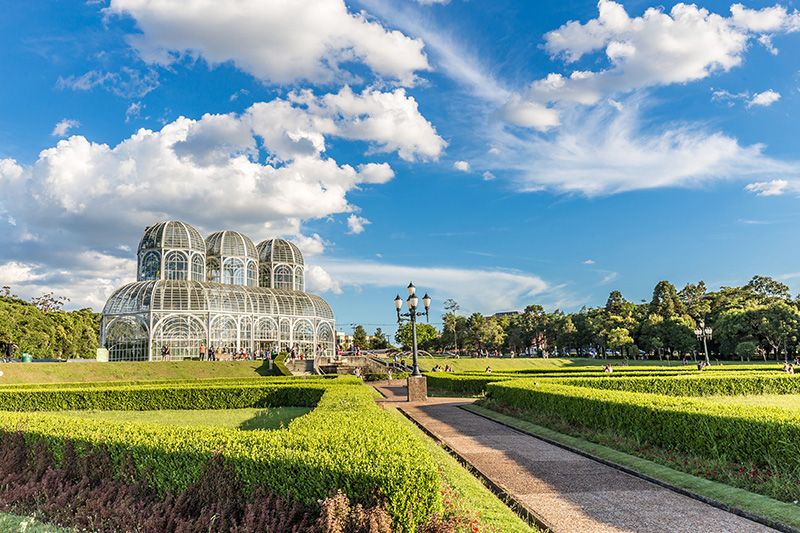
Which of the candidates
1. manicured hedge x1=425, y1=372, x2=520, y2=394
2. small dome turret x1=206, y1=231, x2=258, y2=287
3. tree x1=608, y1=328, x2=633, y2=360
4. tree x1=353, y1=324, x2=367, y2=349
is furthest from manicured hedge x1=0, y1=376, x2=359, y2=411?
tree x1=353, y1=324, x2=367, y2=349

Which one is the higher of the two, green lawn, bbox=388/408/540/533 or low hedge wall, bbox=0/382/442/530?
low hedge wall, bbox=0/382/442/530

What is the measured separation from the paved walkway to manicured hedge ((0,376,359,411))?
8768 mm

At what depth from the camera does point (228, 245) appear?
5100 centimetres

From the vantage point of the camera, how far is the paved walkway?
17.7 ft

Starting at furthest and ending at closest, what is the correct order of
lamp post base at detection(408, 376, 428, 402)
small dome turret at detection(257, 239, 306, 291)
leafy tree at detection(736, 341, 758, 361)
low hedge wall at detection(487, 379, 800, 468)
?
small dome turret at detection(257, 239, 306, 291) → leafy tree at detection(736, 341, 758, 361) → lamp post base at detection(408, 376, 428, 402) → low hedge wall at detection(487, 379, 800, 468)

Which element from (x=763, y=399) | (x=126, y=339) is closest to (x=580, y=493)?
(x=763, y=399)

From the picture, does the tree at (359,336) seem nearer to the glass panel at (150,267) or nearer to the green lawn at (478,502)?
the glass panel at (150,267)

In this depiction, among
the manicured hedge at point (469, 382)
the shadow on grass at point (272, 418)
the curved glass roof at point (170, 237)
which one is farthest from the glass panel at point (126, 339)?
the shadow on grass at point (272, 418)

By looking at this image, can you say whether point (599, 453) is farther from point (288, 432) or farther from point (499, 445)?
point (288, 432)

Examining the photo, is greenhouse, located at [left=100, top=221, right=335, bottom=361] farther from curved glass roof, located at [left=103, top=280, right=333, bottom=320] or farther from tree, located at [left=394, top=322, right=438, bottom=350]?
tree, located at [left=394, top=322, right=438, bottom=350]

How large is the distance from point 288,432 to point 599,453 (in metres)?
5.62

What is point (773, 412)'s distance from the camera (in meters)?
8.12

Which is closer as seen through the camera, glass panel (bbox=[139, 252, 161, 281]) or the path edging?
the path edging

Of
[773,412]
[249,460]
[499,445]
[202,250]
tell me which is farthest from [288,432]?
[202,250]
